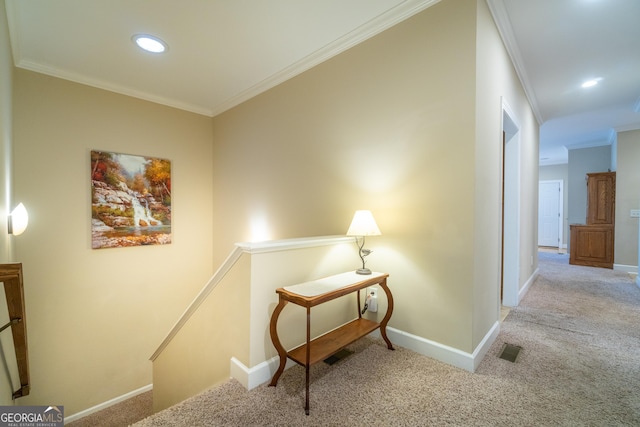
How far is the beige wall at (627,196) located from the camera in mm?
5086

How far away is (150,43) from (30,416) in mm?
2871

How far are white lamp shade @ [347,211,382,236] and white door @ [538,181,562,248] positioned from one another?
28.8 ft

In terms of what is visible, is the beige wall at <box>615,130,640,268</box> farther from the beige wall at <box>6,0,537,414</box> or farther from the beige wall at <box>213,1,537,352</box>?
the beige wall at <box>213,1,537,352</box>

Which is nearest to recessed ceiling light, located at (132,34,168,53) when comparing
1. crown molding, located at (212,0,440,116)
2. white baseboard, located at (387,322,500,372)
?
crown molding, located at (212,0,440,116)

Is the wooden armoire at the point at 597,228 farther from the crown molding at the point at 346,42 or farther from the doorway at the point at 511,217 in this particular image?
the crown molding at the point at 346,42

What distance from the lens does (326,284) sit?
1.85 metres

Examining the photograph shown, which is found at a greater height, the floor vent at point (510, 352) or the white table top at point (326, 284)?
the white table top at point (326, 284)

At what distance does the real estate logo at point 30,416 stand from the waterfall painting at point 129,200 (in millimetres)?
2314

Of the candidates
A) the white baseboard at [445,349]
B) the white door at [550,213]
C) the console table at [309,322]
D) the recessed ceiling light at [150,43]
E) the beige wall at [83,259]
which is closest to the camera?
the console table at [309,322]

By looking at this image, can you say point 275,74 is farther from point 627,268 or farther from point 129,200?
point 627,268

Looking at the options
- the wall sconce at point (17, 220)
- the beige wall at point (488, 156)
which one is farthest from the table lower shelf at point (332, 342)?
the wall sconce at point (17, 220)

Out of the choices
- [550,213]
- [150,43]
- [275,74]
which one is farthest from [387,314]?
[550,213]

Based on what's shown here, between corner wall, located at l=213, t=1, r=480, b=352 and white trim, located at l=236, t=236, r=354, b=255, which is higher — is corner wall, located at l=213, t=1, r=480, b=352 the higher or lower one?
the higher one

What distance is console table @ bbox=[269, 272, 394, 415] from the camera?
156cm
